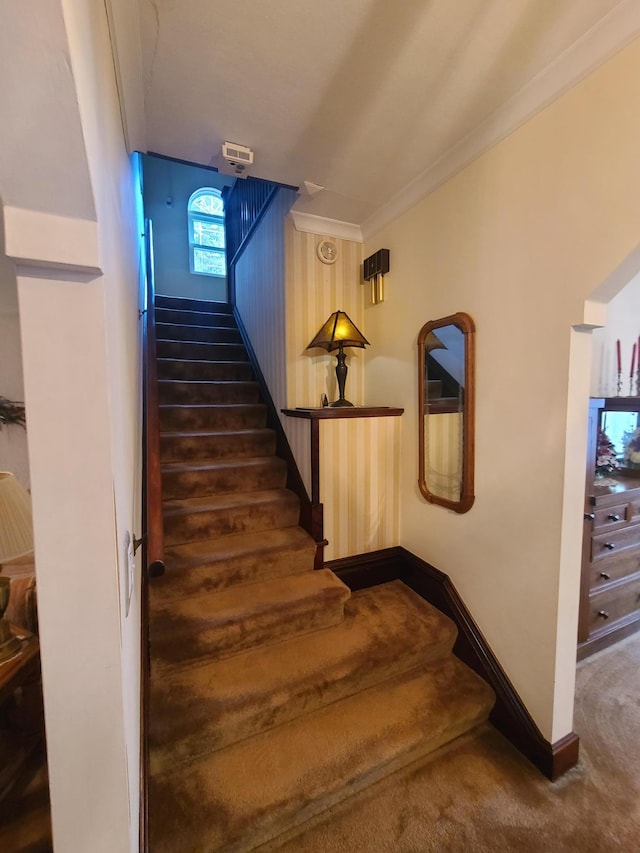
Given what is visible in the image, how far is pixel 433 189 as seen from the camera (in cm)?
187

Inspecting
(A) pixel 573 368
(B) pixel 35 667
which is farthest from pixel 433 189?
(B) pixel 35 667

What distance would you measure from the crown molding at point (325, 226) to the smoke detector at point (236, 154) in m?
0.56

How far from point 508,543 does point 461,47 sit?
6.15 feet

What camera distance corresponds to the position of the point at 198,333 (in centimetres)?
375

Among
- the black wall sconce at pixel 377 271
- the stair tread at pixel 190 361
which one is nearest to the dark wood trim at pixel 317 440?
the black wall sconce at pixel 377 271

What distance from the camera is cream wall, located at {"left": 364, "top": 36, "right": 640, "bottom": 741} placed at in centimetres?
121

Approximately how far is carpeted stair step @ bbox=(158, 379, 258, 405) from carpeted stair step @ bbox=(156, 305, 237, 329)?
1.12 m

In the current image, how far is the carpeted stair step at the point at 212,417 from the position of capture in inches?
108

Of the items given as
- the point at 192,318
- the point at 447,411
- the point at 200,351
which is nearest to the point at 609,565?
the point at 447,411

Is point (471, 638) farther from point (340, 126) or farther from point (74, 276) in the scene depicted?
point (340, 126)

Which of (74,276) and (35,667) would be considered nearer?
(74,276)

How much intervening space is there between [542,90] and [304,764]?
2671 mm

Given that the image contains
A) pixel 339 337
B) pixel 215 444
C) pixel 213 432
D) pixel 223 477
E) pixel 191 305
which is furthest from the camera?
pixel 191 305

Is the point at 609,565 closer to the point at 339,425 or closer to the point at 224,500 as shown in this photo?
the point at 339,425
